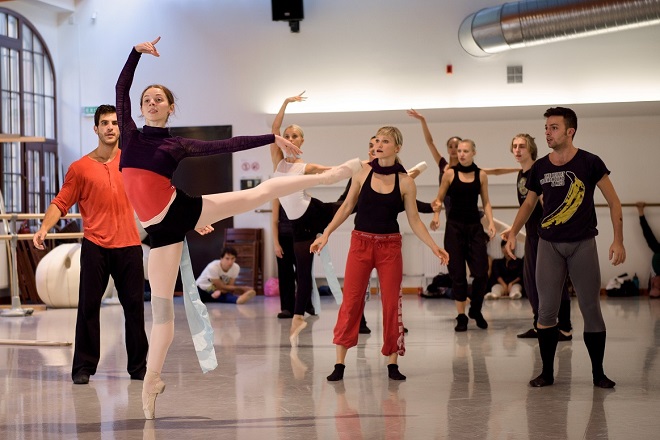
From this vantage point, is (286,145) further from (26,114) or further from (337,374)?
(26,114)

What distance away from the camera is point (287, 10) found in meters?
12.9

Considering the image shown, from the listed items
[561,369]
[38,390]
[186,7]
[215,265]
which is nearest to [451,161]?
[561,369]

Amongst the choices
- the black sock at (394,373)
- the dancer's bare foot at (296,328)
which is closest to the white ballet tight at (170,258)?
the black sock at (394,373)

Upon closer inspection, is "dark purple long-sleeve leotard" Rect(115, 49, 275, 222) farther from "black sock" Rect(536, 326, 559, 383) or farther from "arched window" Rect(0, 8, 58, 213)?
"arched window" Rect(0, 8, 58, 213)

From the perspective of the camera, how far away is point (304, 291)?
726 centimetres

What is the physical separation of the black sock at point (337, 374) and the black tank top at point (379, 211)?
0.91 meters

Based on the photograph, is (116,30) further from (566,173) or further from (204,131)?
(566,173)

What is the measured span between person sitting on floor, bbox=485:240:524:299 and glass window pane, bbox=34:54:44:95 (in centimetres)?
749

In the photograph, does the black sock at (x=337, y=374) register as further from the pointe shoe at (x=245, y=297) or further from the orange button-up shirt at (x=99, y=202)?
the pointe shoe at (x=245, y=297)

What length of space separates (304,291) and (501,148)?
6.10m

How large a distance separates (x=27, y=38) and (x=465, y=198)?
27.0 ft

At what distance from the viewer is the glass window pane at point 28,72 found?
13031 millimetres

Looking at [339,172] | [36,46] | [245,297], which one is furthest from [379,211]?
[36,46]

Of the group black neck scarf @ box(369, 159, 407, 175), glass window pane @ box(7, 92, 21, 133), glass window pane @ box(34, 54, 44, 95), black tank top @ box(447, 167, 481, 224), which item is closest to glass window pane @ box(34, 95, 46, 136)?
glass window pane @ box(34, 54, 44, 95)
